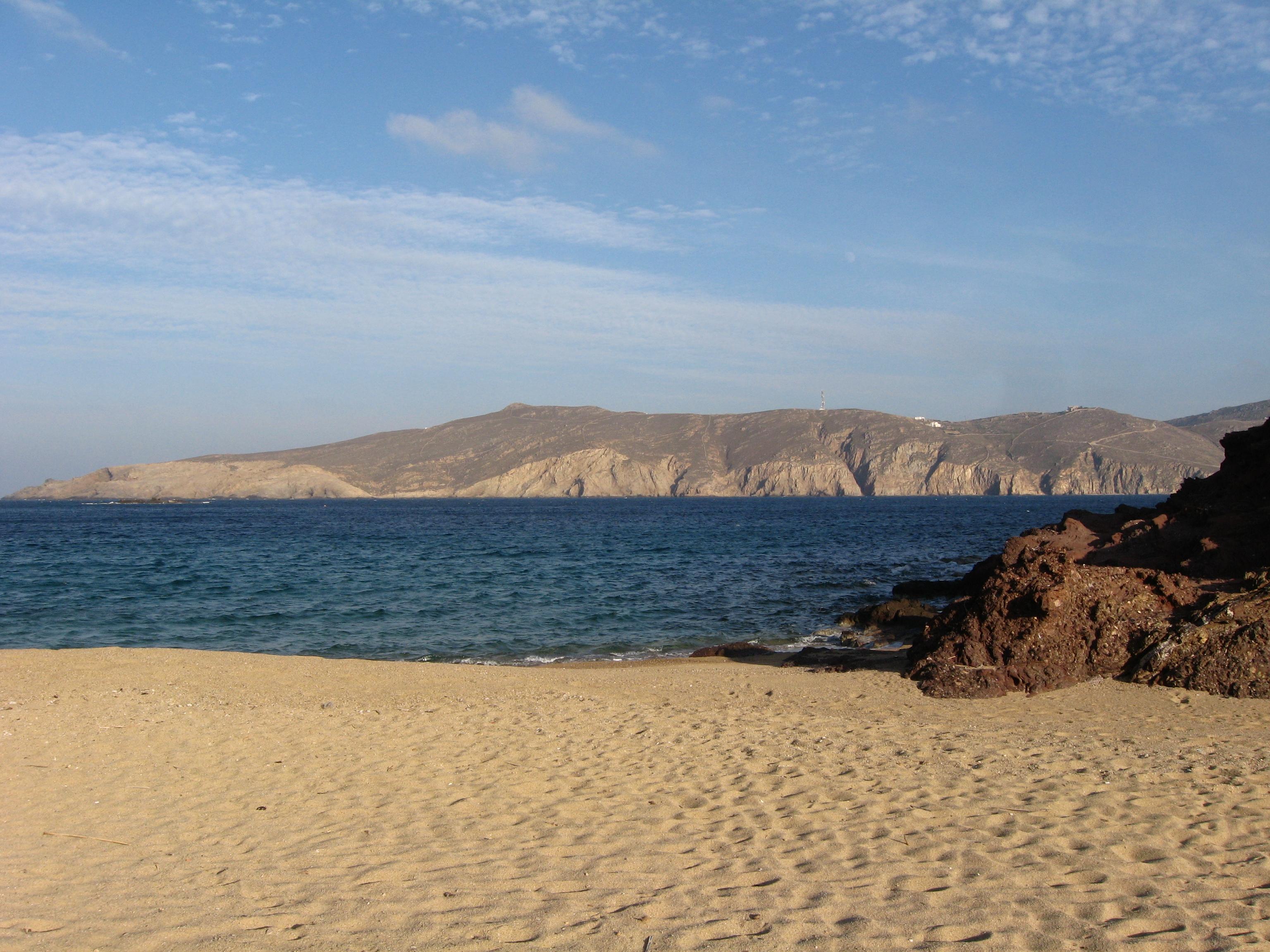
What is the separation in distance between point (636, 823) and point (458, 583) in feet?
73.5

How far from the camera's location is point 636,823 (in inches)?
248

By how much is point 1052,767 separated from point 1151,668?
4465mm

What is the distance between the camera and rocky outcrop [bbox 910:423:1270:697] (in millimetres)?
10445

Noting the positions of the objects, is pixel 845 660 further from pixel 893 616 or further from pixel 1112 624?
pixel 893 616

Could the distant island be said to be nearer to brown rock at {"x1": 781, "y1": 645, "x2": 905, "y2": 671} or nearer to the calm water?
the calm water

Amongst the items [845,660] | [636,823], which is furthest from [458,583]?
[636,823]

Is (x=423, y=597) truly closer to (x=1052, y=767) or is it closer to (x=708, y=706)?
(x=708, y=706)

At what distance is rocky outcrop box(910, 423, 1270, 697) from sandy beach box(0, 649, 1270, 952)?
429 millimetres

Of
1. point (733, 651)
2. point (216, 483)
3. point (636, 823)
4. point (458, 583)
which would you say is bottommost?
point (733, 651)

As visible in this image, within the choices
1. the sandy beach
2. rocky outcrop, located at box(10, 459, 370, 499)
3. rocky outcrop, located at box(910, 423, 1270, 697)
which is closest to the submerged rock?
rocky outcrop, located at box(910, 423, 1270, 697)

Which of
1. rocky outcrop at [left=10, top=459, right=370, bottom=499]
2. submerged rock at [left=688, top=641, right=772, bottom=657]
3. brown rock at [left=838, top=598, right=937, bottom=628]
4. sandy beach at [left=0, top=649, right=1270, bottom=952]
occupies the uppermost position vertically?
rocky outcrop at [left=10, top=459, right=370, bottom=499]

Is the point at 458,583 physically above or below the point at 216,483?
below

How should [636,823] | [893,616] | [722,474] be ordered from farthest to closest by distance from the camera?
[722,474] < [893,616] < [636,823]

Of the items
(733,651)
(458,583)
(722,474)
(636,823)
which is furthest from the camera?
(722,474)
